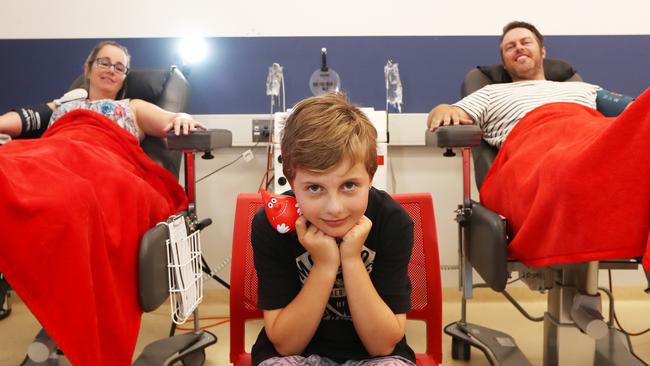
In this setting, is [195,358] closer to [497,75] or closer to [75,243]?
[75,243]

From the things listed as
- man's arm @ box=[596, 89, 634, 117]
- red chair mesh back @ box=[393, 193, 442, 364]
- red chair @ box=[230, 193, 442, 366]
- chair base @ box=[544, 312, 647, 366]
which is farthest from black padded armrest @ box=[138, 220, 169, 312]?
man's arm @ box=[596, 89, 634, 117]

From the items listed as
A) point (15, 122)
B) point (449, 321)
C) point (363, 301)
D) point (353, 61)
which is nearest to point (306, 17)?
point (353, 61)

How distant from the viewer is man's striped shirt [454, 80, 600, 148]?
5.93ft

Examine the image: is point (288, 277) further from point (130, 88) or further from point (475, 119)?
point (130, 88)

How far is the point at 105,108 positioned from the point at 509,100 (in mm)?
1375

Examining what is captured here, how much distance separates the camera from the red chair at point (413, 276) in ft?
3.64

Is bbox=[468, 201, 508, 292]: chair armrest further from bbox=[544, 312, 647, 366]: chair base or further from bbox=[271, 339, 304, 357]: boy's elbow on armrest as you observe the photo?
bbox=[271, 339, 304, 357]: boy's elbow on armrest

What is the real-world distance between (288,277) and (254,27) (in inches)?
65.1

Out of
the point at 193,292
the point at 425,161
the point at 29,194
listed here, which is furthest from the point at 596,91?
the point at 29,194

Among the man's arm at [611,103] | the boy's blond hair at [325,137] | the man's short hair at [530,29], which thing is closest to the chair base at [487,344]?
the man's arm at [611,103]

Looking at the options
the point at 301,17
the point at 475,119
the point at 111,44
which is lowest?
the point at 475,119

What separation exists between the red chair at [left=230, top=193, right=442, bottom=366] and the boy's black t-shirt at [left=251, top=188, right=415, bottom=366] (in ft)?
0.47

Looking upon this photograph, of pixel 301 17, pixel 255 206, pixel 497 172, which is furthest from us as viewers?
pixel 301 17

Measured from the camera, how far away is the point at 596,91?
194 cm
